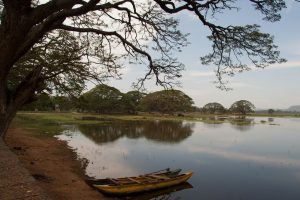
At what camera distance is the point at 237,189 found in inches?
698

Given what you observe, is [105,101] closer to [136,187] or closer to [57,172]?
[57,172]

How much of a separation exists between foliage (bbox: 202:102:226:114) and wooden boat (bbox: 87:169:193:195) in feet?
457

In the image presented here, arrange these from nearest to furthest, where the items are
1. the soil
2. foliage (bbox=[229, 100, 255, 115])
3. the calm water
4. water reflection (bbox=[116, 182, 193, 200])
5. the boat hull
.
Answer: the soil → the boat hull → water reflection (bbox=[116, 182, 193, 200]) → the calm water → foliage (bbox=[229, 100, 255, 115])

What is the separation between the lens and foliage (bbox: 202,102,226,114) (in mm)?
153875

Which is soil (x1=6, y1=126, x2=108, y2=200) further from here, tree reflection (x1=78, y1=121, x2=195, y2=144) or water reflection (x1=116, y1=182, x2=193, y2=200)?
tree reflection (x1=78, y1=121, x2=195, y2=144)

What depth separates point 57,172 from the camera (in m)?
17.7

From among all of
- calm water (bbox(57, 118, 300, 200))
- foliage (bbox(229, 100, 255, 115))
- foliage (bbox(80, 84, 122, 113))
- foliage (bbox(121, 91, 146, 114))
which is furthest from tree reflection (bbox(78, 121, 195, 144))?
foliage (bbox(229, 100, 255, 115))

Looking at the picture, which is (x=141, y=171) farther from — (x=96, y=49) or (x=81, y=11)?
(x=81, y=11)

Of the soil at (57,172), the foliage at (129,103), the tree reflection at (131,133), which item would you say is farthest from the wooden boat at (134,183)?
the foliage at (129,103)

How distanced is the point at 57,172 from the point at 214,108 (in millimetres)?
142379

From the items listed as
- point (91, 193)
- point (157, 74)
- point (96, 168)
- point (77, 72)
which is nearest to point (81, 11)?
point (157, 74)

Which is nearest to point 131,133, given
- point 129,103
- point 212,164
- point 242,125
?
point 212,164

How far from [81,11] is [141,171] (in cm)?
1481

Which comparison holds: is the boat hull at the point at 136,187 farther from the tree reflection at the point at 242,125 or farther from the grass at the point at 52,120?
the tree reflection at the point at 242,125
